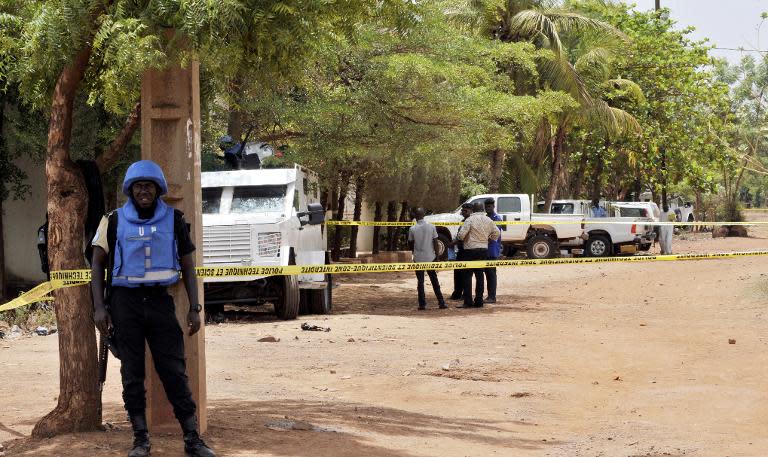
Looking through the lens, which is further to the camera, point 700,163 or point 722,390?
point 700,163

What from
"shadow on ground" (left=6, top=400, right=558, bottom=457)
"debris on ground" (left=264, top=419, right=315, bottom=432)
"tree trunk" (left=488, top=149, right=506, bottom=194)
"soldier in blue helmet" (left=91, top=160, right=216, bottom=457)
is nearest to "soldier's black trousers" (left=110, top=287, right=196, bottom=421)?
"soldier in blue helmet" (left=91, top=160, right=216, bottom=457)

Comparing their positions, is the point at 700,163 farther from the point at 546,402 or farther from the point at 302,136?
the point at 546,402

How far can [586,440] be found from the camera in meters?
8.05

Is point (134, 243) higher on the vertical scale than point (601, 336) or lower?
higher

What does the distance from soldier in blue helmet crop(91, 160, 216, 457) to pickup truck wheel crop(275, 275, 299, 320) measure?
975cm

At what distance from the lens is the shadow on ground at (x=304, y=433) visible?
6.83 meters

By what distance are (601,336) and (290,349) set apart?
14.5ft

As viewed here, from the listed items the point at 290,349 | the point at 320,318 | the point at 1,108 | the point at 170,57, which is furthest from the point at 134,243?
the point at 1,108

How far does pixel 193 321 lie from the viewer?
6.64m

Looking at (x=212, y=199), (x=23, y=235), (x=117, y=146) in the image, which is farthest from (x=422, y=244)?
(x=117, y=146)

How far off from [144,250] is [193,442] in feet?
3.84

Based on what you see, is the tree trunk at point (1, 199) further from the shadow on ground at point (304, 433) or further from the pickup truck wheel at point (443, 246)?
the shadow on ground at point (304, 433)

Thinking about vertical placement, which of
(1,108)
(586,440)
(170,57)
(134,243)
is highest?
(1,108)

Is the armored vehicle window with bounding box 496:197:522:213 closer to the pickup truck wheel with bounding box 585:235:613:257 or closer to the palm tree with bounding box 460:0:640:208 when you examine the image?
the palm tree with bounding box 460:0:640:208
